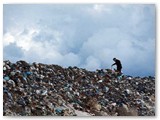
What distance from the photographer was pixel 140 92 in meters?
13.7

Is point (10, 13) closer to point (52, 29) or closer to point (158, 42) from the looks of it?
point (52, 29)

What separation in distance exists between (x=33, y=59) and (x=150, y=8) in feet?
3.87

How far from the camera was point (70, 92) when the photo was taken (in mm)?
13734

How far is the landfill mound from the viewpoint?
A: 44.9ft

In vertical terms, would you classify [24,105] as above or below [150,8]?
below

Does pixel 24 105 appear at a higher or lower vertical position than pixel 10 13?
lower

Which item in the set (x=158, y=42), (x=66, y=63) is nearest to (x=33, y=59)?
(x=66, y=63)

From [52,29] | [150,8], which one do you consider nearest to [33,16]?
[52,29]

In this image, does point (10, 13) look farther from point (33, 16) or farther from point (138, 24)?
point (138, 24)

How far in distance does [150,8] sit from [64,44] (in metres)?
0.86

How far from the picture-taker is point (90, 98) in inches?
540

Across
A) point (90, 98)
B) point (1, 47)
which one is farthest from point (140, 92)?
point (1, 47)

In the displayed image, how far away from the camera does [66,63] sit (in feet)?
44.9

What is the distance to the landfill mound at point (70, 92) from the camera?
1368cm
